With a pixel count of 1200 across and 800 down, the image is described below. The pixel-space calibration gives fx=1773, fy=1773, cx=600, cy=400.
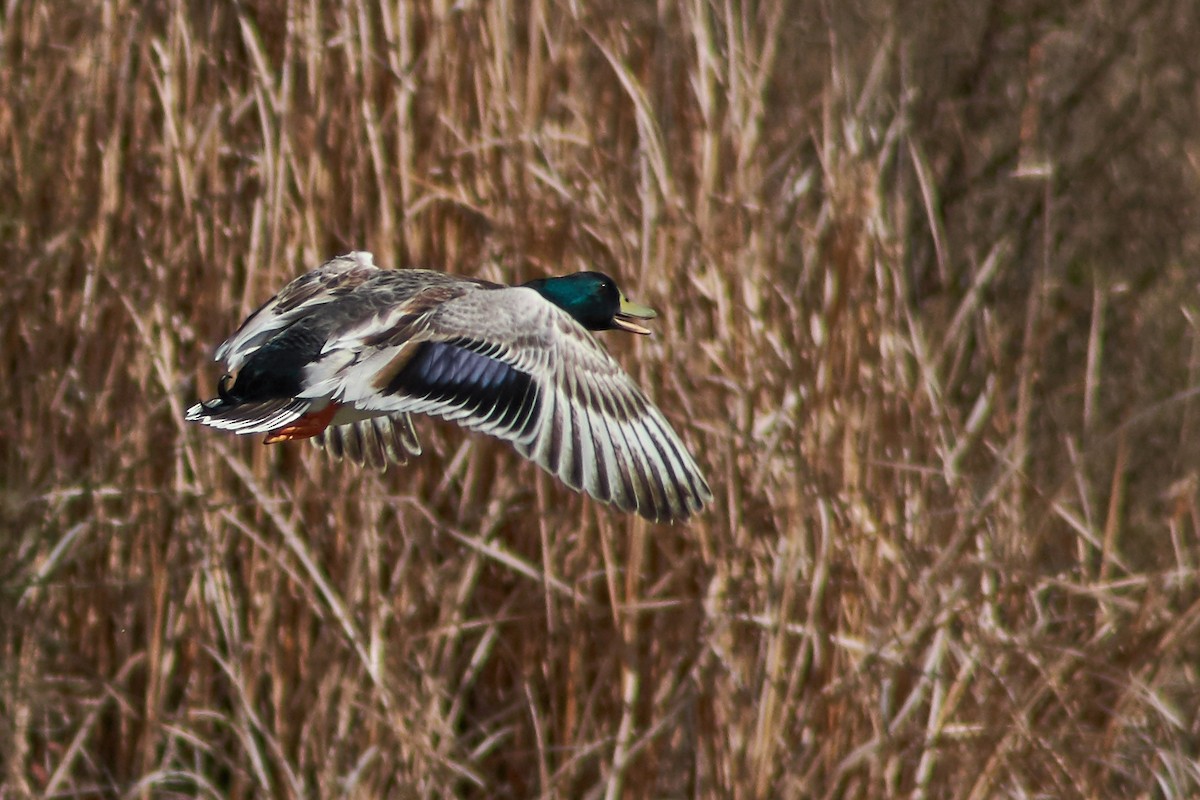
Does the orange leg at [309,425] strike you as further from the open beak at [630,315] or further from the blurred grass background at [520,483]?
the blurred grass background at [520,483]

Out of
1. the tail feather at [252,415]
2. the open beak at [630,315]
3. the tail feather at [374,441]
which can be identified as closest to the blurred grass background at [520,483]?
the tail feather at [374,441]

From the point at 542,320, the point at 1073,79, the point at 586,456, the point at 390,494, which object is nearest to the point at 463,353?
the point at 542,320

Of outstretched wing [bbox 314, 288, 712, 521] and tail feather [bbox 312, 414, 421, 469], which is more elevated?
outstretched wing [bbox 314, 288, 712, 521]

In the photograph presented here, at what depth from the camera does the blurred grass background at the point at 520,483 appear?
3508mm

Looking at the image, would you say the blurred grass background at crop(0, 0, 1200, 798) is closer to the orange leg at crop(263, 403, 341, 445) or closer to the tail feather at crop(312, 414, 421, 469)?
the tail feather at crop(312, 414, 421, 469)

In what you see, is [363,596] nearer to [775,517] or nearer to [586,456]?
[775,517]

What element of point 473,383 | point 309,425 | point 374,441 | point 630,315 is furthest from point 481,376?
point 374,441

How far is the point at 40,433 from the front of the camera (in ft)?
12.5

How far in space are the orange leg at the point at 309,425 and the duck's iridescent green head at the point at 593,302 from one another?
1.40 feet

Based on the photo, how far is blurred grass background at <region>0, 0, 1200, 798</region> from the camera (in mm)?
3508

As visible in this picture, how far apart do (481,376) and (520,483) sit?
0.94 metres

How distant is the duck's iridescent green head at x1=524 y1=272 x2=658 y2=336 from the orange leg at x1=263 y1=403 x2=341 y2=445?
43 centimetres

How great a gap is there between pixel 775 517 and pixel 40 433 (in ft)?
5.18

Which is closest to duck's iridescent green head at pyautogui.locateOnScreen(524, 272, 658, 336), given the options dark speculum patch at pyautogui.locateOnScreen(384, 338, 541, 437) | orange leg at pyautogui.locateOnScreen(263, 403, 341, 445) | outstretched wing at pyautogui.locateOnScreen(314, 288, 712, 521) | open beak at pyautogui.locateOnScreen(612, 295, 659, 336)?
open beak at pyautogui.locateOnScreen(612, 295, 659, 336)
